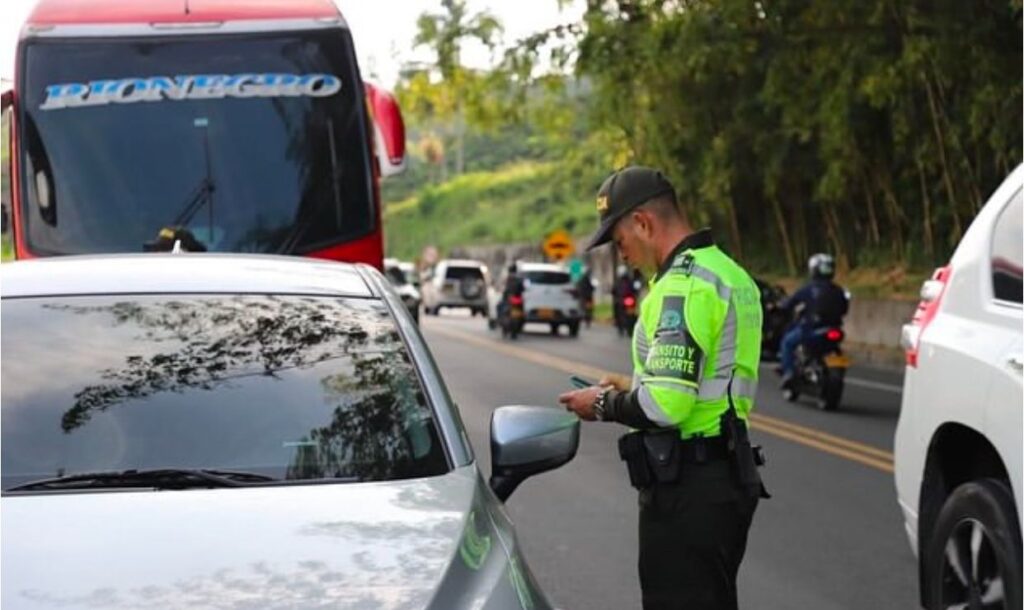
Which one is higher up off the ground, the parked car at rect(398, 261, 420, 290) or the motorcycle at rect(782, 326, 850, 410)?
the motorcycle at rect(782, 326, 850, 410)

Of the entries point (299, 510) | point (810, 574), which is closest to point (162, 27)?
point (810, 574)

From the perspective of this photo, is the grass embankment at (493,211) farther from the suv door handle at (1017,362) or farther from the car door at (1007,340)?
the suv door handle at (1017,362)

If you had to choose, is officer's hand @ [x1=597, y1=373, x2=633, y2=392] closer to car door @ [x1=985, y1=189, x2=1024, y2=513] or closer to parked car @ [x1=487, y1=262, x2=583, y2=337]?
car door @ [x1=985, y1=189, x2=1024, y2=513]

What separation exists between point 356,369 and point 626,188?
35.0 inches

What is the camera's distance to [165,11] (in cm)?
1252

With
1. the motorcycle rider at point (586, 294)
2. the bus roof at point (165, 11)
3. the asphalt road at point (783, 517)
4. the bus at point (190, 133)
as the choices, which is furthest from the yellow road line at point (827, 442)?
the motorcycle rider at point (586, 294)

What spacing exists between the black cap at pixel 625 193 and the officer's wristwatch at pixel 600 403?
42 cm

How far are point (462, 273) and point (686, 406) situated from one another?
48.5 meters

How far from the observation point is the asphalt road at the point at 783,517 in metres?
8.15

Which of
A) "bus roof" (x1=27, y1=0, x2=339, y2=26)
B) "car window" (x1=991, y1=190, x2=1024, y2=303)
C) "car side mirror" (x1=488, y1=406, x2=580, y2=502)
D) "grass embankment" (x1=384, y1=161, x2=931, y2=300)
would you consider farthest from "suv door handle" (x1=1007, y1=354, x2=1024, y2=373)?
"grass embankment" (x1=384, y1=161, x2=931, y2=300)

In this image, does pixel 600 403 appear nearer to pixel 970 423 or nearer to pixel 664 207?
pixel 664 207

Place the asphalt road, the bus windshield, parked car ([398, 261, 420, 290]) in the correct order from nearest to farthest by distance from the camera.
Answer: the asphalt road → the bus windshield → parked car ([398, 261, 420, 290])

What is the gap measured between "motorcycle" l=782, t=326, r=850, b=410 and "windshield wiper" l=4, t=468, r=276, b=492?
42.8 feet

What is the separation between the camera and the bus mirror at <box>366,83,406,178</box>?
13242 millimetres
